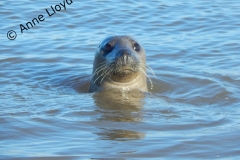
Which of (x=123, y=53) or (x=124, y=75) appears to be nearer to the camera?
(x=123, y=53)

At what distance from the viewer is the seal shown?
7242 millimetres

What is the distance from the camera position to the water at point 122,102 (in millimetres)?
5176

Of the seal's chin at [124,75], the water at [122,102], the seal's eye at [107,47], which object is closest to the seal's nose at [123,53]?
the seal's chin at [124,75]

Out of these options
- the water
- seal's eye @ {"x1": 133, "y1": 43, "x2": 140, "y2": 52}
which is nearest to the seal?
seal's eye @ {"x1": 133, "y1": 43, "x2": 140, "y2": 52}

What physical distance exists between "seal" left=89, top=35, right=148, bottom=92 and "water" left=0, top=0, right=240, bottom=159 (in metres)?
0.30

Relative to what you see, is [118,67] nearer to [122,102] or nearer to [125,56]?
[125,56]

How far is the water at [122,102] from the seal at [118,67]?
299 millimetres

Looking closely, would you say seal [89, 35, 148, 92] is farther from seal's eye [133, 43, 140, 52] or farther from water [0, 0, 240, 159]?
water [0, 0, 240, 159]

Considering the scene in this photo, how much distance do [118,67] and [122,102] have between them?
41cm

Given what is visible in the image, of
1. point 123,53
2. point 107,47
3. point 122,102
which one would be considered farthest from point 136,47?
point 122,102

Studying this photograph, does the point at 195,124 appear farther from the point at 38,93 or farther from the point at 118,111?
the point at 38,93

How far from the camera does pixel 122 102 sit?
7.12 metres

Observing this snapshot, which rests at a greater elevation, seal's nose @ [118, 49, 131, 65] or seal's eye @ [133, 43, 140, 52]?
seal's eye @ [133, 43, 140, 52]

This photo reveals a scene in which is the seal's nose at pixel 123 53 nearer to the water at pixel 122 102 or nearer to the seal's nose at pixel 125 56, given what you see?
the seal's nose at pixel 125 56
